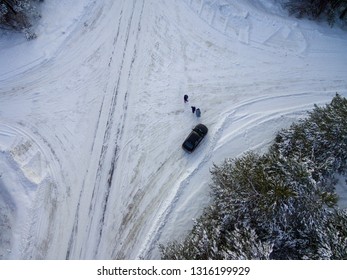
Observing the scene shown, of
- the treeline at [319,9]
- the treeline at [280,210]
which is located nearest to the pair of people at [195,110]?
the treeline at [280,210]

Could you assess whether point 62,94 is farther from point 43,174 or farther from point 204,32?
point 204,32

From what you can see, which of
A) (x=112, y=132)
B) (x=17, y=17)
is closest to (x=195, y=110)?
(x=112, y=132)

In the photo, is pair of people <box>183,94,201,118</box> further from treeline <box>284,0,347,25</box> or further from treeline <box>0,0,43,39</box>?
treeline <box>0,0,43,39</box>

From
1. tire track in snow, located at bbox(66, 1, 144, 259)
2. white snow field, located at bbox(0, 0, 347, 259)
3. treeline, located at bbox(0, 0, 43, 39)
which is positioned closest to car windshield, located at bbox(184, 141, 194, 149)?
white snow field, located at bbox(0, 0, 347, 259)

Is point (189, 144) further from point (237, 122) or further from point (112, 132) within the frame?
point (112, 132)

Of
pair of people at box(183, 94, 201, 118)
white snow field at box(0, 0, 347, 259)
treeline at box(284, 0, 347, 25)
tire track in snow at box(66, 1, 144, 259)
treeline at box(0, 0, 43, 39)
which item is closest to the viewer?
tire track in snow at box(66, 1, 144, 259)

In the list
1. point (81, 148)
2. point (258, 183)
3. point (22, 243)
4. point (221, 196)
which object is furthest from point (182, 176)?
point (22, 243)
